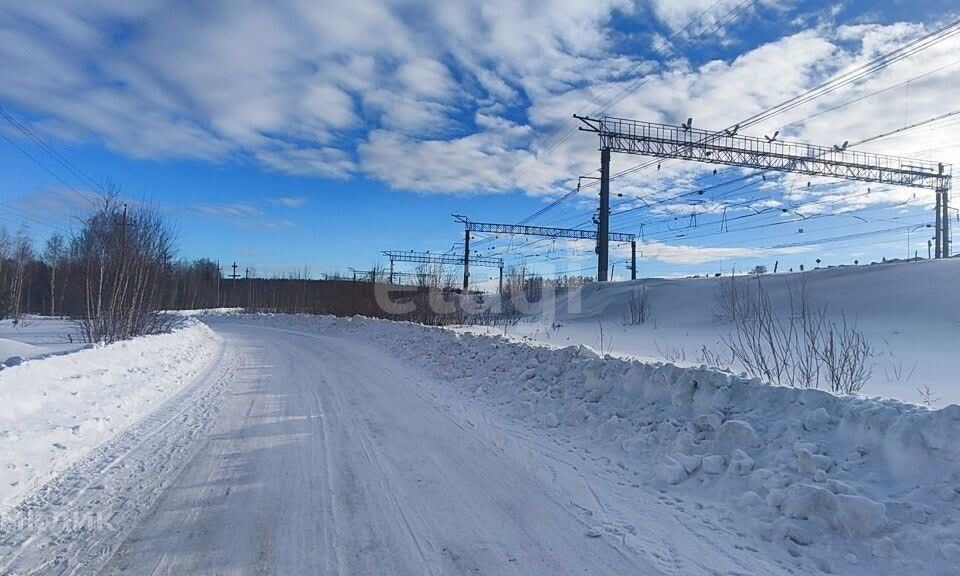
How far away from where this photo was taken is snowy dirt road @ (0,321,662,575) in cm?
394

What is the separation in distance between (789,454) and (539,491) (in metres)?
2.49

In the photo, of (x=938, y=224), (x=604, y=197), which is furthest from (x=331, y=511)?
(x=938, y=224)

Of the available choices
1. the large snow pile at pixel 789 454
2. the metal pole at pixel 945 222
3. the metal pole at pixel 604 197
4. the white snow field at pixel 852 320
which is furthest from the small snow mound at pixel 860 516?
the metal pole at pixel 945 222

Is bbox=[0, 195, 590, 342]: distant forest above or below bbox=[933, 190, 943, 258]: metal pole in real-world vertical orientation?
below

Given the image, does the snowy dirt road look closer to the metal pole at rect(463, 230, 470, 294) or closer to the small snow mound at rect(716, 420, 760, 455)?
the small snow mound at rect(716, 420, 760, 455)

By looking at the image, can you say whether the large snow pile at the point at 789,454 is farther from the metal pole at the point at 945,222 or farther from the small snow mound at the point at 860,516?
the metal pole at the point at 945,222

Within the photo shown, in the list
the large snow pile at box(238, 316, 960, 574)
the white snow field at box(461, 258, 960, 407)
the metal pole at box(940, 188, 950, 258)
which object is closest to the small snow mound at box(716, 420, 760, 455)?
the large snow pile at box(238, 316, 960, 574)

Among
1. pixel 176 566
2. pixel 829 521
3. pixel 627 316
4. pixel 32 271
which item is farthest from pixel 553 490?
pixel 32 271

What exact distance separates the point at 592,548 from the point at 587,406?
422 cm

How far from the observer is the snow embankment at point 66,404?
5621 mm

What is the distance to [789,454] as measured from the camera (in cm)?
538

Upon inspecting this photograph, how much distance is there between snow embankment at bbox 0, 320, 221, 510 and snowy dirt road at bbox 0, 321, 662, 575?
0.60m

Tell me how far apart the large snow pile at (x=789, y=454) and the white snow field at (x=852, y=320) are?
2329mm

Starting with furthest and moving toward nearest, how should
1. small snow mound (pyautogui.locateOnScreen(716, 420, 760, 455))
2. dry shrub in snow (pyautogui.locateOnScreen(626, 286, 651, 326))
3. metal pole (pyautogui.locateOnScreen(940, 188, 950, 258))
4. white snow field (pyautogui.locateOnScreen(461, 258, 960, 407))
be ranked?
metal pole (pyautogui.locateOnScreen(940, 188, 950, 258)), dry shrub in snow (pyautogui.locateOnScreen(626, 286, 651, 326)), white snow field (pyautogui.locateOnScreen(461, 258, 960, 407)), small snow mound (pyautogui.locateOnScreen(716, 420, 760, 455))
